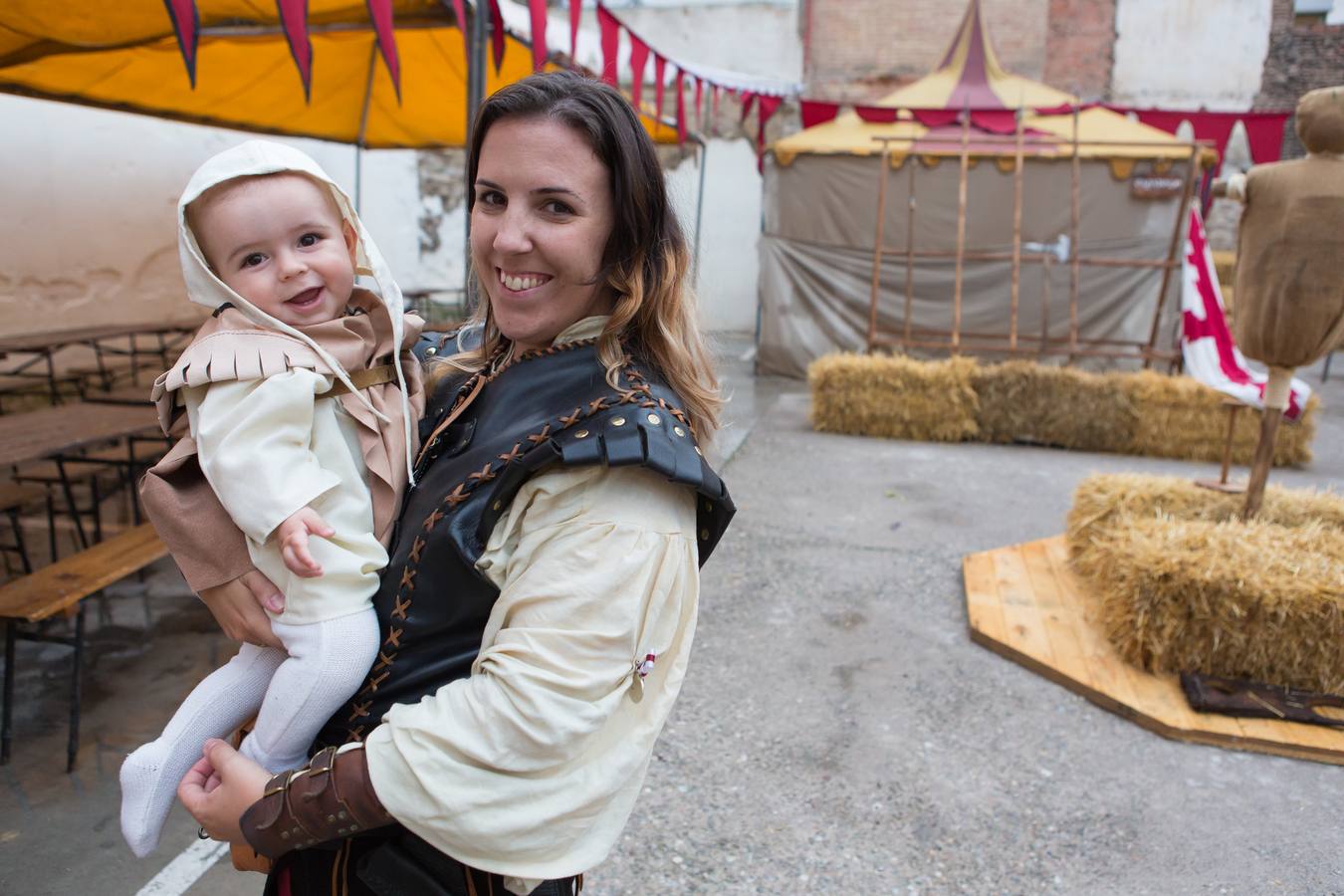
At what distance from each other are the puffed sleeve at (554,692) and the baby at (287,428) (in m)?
0.21

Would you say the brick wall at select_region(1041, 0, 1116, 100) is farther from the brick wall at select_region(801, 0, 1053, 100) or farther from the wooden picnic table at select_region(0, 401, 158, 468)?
the wooden picnic table at select_region(0, 401, 158, 468)

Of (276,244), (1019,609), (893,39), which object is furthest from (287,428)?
(893,39)

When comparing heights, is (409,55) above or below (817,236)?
above

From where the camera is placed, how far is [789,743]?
3057 mm

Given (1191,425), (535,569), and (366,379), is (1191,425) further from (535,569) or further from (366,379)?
(535,569)

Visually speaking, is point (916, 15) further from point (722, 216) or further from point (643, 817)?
point (643, 817)

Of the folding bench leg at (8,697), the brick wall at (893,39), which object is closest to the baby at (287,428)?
the folding bench leg at (8,697)

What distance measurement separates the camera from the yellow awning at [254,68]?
3.59m

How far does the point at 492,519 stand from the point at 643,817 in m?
1.92

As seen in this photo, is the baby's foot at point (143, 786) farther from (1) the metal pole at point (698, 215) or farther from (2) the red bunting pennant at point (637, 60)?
(2) the red bunting pennant at point (637, 60)

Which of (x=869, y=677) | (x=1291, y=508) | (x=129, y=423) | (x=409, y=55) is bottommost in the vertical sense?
(x=869, y=677)

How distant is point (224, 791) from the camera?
1.07 metres

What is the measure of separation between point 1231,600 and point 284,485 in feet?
11.1

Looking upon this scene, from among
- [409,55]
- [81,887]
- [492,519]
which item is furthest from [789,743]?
[409,55]
